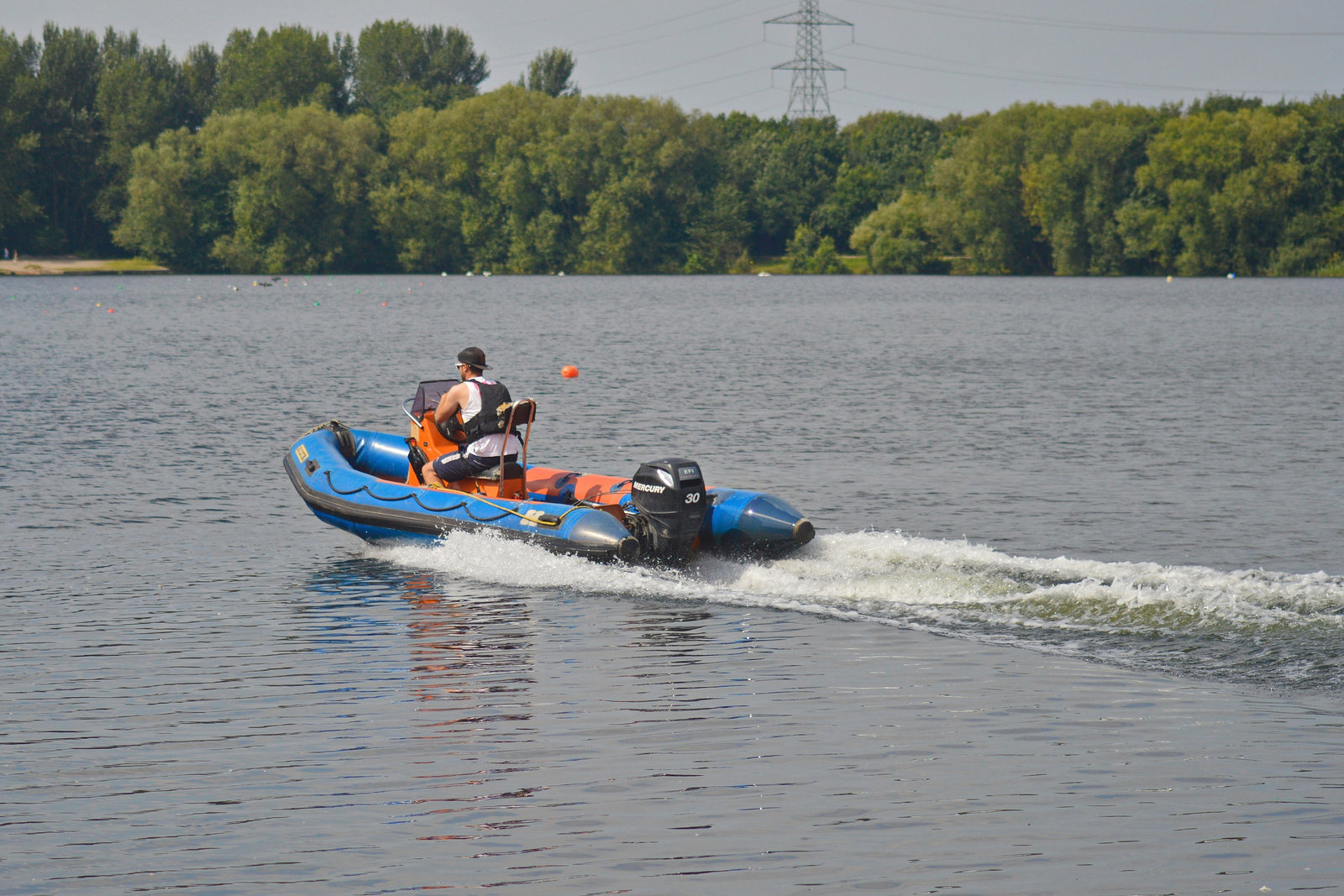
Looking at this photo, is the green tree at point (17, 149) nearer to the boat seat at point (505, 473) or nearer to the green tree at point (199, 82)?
the green tree at point (199, 82)

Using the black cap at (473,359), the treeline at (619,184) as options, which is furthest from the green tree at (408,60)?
the black cap at (473,359)

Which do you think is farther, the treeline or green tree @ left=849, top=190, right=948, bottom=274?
green tree @ left=849, top=190, right=948, bottom=274

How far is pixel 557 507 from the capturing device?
483 inches

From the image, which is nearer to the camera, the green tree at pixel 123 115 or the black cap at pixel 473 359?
the black cap at pixel 473 359

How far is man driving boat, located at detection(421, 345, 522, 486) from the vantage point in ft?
42.8

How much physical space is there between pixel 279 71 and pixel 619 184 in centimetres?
3236

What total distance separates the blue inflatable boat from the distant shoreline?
8526 cm

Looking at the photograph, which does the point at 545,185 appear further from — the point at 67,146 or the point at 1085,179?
the point at 1085,179

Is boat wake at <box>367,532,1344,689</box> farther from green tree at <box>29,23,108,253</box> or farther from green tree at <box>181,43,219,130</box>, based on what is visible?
green tree at <box>181,43,219,130</box>

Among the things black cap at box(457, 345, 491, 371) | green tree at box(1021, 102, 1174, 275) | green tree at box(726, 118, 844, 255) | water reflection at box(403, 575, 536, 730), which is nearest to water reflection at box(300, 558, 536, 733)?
water reflection at box(403, 575, 536, 730)

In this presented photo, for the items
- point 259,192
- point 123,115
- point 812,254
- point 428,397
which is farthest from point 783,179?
point 428,397

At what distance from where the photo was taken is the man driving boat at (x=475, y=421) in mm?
13047

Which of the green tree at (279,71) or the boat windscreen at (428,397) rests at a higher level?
the green tree at (279,71)

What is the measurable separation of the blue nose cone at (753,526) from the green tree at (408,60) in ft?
358
